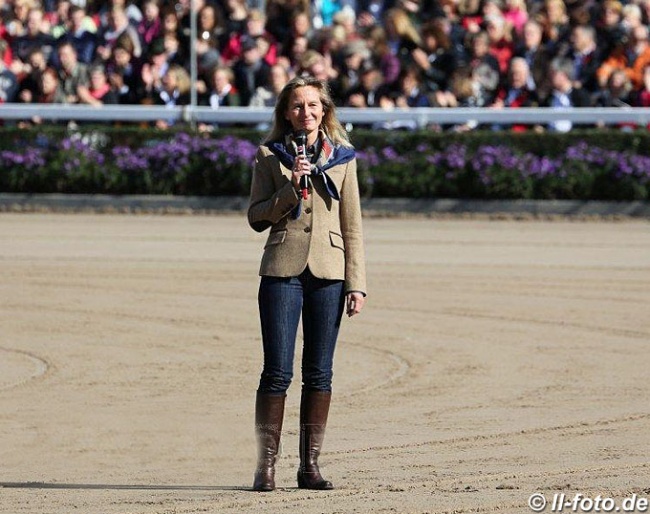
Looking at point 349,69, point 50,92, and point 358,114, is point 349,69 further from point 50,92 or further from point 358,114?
point 50,92

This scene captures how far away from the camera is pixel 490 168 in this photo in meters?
20.6

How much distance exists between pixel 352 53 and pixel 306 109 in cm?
1371

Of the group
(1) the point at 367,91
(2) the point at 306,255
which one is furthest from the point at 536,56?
(2) the point at 306,255

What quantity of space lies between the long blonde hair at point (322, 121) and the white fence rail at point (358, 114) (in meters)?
13.1

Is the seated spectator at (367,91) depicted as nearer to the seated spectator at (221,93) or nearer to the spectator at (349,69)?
the spectator at (349,69)

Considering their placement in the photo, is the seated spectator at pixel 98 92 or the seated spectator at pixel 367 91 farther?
the seated spectator at pixel 98 92

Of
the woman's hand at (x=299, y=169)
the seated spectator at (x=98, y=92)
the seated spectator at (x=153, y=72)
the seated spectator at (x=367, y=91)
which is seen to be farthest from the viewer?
the seated spectator at (x=98, y=92)

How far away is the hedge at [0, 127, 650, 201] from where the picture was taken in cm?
2061

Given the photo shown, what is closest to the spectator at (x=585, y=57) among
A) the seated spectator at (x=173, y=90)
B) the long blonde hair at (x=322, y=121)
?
the seated spectator at (x=173, y=90)

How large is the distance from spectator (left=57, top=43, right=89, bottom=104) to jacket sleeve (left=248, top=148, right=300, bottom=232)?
1457 centimetres

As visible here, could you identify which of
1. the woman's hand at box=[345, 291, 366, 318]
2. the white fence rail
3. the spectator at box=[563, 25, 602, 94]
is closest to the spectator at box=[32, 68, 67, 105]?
the white fence rail

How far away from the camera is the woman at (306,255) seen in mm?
7039

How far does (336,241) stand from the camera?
7.13m

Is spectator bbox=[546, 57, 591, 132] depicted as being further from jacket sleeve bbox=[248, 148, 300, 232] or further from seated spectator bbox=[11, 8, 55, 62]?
jacket sleeve bbox=[248, 148, 300, 232]
